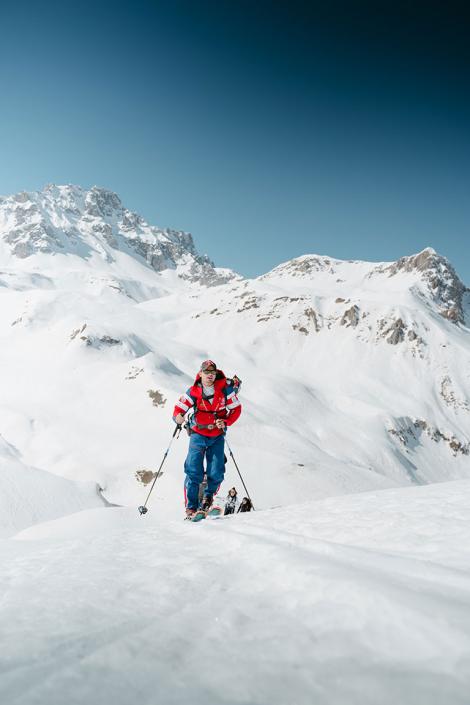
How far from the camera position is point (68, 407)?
2058 inches

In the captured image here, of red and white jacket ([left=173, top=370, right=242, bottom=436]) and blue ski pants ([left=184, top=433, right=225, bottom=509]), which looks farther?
blue ski pants ([left=184, top=433, right=225, bottom=509])

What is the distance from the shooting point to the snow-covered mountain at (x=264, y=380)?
39.4 meters

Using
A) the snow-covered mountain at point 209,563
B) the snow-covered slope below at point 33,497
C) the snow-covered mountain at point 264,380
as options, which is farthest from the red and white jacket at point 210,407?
the snow-covered mountain at point 264,380

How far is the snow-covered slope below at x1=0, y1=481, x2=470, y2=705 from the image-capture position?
1.52 m

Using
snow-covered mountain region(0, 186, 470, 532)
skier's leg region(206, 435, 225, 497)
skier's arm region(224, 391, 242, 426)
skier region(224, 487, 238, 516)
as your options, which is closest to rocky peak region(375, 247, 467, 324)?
snow-covered mountain region(0, 186, 470, 532)

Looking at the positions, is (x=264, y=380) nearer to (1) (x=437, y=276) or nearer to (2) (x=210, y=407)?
(2) (x=210, y=407)

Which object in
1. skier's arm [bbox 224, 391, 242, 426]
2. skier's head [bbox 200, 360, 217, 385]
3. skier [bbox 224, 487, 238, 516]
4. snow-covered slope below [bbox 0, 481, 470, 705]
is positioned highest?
skier's head [bbox 200, 360, 217, 385]

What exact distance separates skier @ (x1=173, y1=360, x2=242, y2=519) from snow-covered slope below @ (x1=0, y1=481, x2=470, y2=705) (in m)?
4.52

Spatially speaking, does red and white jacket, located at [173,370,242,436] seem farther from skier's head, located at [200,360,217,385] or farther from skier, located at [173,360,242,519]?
skier's head, located at [200,360,217,385]

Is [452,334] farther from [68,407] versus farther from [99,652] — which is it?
[99,652]

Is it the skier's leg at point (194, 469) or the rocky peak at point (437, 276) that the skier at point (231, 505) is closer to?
the skier's leg at point (194, 469)

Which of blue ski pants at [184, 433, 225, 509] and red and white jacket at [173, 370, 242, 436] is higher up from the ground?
red and white jacket at [173, 370, 242, 436]

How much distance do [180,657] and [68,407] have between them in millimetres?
55059

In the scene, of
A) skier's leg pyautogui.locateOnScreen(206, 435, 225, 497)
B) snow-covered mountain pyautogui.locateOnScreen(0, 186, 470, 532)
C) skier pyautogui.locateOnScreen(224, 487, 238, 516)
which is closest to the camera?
skier's leg pyautogui.locateOnScreen(206, 435, 225, 497)
